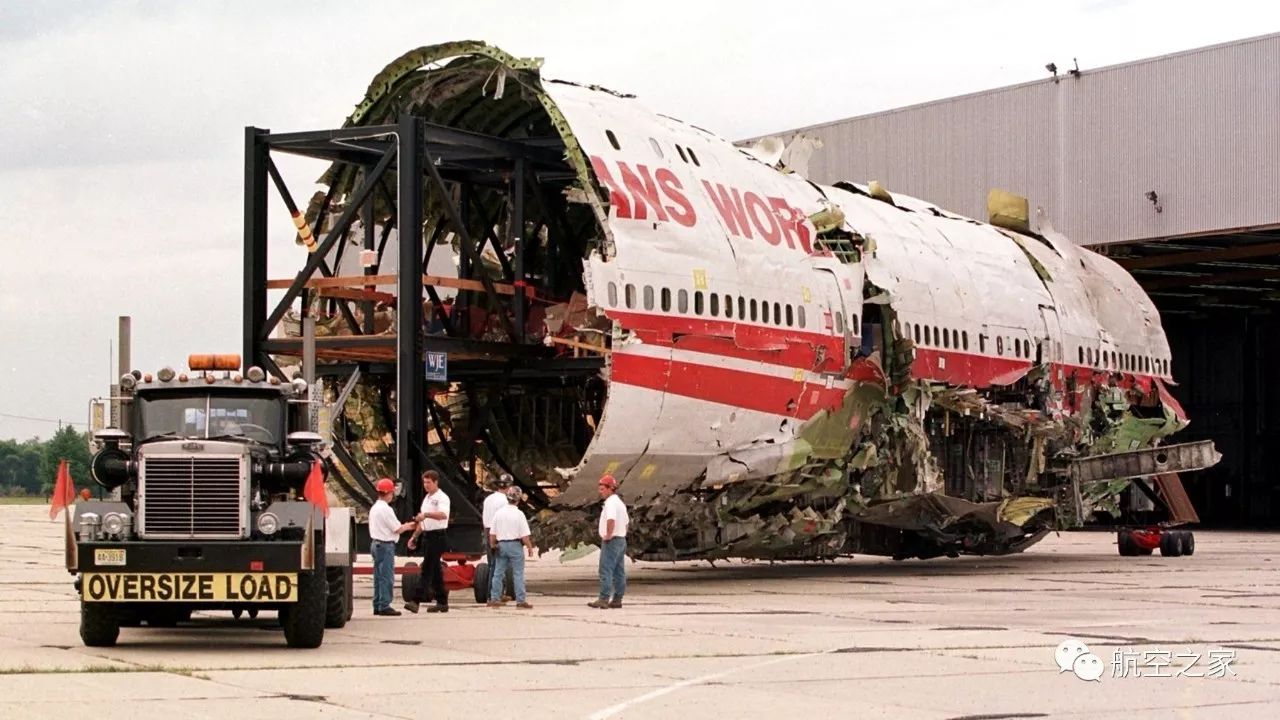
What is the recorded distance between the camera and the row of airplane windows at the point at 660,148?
25672mm

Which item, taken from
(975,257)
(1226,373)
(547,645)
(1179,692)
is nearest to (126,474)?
(547,645)

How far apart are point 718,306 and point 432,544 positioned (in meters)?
6.14

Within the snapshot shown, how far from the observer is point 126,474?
59.7 ft

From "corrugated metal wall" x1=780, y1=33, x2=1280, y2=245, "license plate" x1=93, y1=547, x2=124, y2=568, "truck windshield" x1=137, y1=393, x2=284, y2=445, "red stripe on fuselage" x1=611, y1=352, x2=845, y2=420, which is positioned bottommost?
"license plate" x1=93, y1=547, x2=124, y2=568

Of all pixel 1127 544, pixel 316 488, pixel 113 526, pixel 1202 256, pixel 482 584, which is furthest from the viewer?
pixel 1202 256

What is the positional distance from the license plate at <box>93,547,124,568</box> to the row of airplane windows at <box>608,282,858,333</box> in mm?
9106

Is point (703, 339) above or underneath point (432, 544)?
above

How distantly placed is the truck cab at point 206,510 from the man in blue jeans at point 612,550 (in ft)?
17.2

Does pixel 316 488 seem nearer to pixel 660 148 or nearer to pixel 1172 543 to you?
pixel 660 148

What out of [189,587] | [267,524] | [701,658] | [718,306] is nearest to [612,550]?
[718,306]

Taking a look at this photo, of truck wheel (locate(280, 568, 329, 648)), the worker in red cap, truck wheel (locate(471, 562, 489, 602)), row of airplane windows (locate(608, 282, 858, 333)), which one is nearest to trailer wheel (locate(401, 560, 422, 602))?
the worker in red cap

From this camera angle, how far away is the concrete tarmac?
536 inches

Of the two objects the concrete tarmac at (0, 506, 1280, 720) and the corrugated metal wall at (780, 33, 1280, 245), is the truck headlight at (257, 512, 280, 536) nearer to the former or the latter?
the concrete tarmac at (0, 506, 1280, 720)

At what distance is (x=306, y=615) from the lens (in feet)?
57.5
